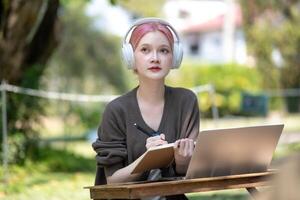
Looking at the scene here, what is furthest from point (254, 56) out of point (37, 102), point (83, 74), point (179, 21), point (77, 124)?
point (179, 21)

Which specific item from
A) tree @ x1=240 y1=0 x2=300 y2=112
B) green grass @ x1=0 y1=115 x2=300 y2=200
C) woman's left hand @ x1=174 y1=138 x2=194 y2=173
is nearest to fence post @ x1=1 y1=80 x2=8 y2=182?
green grass @ x1=0 y1=115 x2=300 y2=200

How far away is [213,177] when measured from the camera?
3666 mm

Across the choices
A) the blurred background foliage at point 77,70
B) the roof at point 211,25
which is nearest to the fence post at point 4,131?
the blurred background foliage at point 77,70

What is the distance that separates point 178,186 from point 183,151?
1.04 ft

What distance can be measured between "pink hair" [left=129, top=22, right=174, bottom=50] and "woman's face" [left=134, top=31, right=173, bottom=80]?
16mm

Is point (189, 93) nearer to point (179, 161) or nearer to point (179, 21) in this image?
point (179, 161)

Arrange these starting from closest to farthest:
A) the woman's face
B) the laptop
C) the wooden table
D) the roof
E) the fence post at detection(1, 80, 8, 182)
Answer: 1. the wooden table
2. the laptop
3. the woman's face
4. the fence post at detection(1, 80, 8, 182)
5. the roof

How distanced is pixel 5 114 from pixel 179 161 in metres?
7.36

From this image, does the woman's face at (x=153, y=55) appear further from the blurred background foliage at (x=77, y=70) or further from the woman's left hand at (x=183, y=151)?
the blurred background foliage at (x=77, y=70)

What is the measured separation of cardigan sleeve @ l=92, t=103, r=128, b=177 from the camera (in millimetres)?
4043

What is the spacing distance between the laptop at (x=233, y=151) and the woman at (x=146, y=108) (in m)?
0.33

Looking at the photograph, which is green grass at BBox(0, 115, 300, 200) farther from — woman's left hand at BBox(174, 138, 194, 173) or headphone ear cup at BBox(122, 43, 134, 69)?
woman's left hand at BBox(174, 138, 194, 173)

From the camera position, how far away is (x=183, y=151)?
383cm

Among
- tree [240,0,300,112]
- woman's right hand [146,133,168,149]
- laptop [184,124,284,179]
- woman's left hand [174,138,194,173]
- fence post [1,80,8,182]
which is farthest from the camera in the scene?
tree [240,0,300,112]
